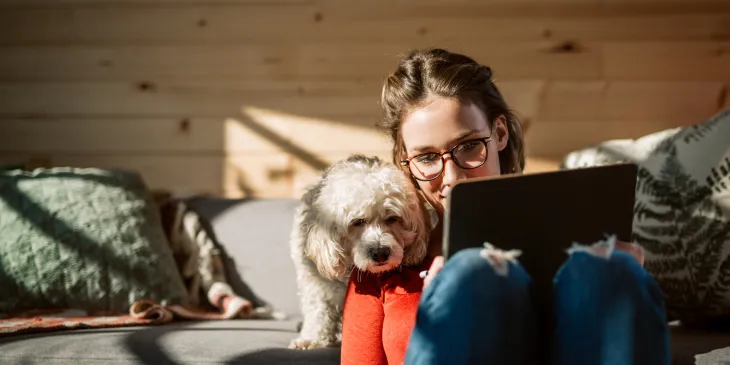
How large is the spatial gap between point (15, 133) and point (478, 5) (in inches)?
70.3

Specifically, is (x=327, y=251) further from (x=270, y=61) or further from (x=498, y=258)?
(x=270, y=61)

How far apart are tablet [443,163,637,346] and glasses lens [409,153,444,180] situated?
34 centimetres

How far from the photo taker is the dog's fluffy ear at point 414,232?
1414mm

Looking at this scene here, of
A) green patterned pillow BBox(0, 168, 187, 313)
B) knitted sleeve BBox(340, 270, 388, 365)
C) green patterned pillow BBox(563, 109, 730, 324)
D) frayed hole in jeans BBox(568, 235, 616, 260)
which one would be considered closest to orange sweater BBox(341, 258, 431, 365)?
knitted sleeve BBox(340, 270, 388, 365)

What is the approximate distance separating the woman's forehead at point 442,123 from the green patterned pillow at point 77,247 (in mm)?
990

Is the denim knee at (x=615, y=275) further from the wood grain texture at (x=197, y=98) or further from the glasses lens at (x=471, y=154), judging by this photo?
the wood grain texture at (x=197, y=98)

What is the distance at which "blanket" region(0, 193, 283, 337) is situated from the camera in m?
1.87

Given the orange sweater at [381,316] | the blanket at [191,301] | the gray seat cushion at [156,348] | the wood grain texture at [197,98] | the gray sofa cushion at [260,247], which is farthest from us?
the wood grain texture at [197,98]

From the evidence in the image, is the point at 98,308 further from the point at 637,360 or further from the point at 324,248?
the point at 637,360

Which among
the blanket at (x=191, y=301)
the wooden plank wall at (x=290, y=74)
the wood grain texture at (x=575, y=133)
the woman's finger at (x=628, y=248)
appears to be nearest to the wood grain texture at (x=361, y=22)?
the wooden plank wall at (x=290, y=74)

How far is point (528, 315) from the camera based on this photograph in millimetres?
1090

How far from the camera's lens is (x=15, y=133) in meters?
2.71

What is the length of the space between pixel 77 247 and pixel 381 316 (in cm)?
110

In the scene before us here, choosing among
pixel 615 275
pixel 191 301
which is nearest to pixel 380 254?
pixel 615 275
